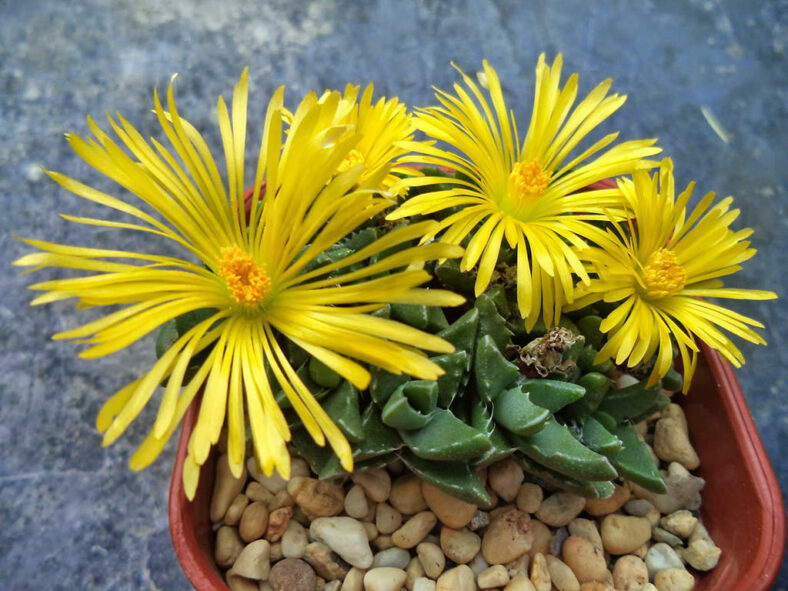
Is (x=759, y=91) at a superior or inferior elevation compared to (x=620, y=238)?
superior

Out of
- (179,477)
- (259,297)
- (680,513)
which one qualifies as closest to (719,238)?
(680,513)

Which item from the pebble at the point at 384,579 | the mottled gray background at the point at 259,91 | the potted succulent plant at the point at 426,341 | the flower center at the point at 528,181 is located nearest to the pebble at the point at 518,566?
the potted succulent plant at the point at 426,341

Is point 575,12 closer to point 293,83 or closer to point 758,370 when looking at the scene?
point 293,83

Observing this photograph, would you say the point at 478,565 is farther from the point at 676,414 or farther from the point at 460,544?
the point at 676,414

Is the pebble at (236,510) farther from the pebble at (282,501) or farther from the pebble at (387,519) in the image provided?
the pebble at (387,519)

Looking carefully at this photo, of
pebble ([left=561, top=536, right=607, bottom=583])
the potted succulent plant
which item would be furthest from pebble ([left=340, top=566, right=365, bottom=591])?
pebble ([left=561, top=536, right=607, bottom=583])

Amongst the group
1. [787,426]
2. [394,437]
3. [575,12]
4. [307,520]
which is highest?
[575,12]

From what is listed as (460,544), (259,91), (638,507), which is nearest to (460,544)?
(460,544)
